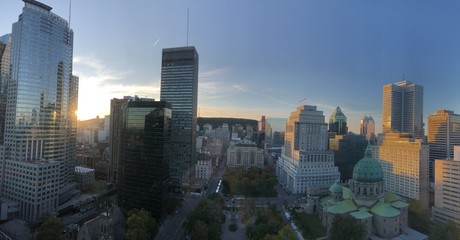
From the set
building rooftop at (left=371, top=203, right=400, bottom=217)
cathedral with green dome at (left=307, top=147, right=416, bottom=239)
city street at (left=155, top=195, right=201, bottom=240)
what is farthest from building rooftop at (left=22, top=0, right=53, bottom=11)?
building rooftop at (left=371, top=203, right=400, bottom=217)

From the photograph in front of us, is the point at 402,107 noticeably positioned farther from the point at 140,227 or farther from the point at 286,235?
the point at 140,227

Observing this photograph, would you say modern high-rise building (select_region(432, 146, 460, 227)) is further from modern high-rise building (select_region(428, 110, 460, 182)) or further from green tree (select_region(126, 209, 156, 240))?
green tree (select_region(126, 209, 156, 240))

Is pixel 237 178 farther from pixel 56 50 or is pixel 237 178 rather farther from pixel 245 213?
pixel 56 50

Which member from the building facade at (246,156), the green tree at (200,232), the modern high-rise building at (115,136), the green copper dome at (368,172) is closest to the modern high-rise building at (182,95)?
the modern high-rise building at (115,136)

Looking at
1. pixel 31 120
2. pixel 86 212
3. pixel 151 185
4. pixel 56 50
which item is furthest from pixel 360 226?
pixel 56 50

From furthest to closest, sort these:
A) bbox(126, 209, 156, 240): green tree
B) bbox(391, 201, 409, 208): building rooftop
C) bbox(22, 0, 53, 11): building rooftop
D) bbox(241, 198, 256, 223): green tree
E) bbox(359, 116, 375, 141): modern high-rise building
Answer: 1. bbox(359, 116, 375, 141): modern high-rise building
2. bbox(22, 0, 53, 11): building rooftop
3. bbox(241, 198, 256, 223): green tree
4. bbox(391, 201, 409, 208): building rooftop
5. bbox(126, 209, 156, 240): green tree

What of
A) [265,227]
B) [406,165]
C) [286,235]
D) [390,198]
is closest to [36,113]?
[265,227]

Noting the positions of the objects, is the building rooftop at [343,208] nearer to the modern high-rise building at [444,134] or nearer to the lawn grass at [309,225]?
the lawn grass at [309,225]

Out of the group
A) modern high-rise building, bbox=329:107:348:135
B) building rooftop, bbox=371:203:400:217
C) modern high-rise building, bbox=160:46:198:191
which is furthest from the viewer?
modern high-rise building, bbox=329:107:348:135
